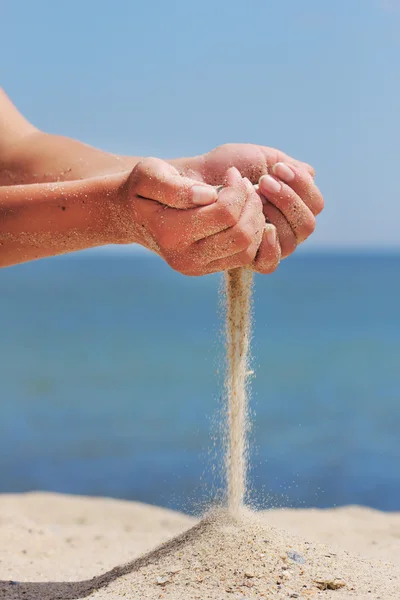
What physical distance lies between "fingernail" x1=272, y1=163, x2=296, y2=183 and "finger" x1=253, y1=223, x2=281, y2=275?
0.23 m

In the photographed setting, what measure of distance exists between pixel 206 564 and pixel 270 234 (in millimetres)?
1311

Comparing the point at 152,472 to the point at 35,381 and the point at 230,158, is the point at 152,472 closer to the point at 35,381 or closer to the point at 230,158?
the point at 230,158

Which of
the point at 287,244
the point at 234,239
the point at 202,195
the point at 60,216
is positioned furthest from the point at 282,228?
the point at 60,216

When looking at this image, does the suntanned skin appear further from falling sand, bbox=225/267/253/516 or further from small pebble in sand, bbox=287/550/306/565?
small pebble in sand, bbox=287/550/306/565

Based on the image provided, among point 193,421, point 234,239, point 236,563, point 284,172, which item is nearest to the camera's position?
point 234,239

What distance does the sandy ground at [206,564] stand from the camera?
2.70 metres

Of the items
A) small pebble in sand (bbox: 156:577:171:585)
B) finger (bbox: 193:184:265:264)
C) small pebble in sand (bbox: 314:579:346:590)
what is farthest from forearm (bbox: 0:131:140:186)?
small pebble in sand (bbox: 314:579:346:590)

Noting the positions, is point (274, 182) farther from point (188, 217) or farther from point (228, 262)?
point (188, 217)

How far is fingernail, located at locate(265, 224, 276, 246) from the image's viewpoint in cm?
283

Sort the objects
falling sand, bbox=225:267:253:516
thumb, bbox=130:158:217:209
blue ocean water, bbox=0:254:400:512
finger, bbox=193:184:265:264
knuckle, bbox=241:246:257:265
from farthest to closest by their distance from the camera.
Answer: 1. blue ocean water, bbox=0:254:400:512
2. falling sand, bbox=225:267:253:516
3. knuckle, bbox=241:246:257:265
4. finger, bbox=193:184:265:264
5. thumb, bbox=130:158:217:209

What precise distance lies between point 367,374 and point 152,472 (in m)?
6.11

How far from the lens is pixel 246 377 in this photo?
320 centimetres

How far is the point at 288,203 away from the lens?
2900mm

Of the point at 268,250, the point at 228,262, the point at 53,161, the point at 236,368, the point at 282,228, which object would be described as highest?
the point at 53,161
